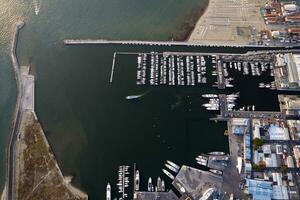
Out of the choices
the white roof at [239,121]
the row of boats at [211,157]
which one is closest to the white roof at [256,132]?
the white roof at [239,121]

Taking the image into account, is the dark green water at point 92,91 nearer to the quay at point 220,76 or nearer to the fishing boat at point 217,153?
the fishing boat at point 217,153

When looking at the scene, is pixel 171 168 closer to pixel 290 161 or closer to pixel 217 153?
pixel 217 153

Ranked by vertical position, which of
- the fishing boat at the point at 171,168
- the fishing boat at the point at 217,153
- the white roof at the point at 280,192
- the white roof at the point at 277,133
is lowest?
the white roof at the point at 280,192

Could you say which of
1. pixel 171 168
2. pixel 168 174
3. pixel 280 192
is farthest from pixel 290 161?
pixel 168 174

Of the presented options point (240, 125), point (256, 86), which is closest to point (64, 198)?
point (240, 125)

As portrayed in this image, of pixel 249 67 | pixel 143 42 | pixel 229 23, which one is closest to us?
pixel 249 67

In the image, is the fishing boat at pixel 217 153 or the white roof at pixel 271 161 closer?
the white roof at pixel 271 161
